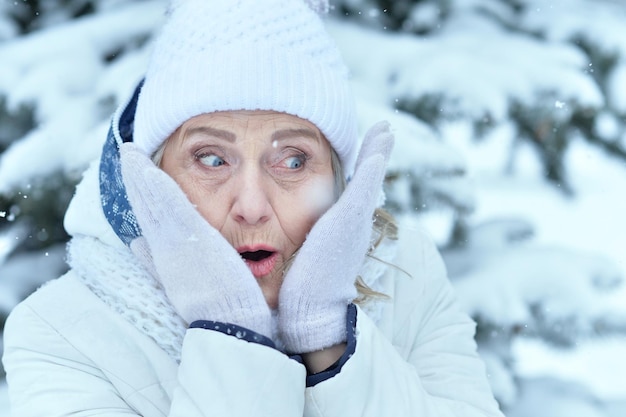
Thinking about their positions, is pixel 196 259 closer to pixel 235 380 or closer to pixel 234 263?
pixel 234 263

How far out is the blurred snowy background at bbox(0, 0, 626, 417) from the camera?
2.66m

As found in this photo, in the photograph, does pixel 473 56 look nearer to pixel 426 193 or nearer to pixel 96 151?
pixel 426 193

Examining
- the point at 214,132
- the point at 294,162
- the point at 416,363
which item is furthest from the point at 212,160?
the point at 416,363

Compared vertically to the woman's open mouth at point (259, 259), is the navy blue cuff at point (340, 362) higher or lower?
lower

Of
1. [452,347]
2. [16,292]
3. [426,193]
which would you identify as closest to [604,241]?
[426,193]

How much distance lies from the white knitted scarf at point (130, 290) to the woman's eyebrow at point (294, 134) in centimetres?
44

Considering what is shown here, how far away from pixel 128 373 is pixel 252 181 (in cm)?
50

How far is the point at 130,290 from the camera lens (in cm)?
156

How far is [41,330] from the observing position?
5.01ft

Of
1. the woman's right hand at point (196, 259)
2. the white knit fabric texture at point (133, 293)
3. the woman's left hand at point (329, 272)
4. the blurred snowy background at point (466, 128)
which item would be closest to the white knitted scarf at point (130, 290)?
the white knit fabric texture at point (133, 293)

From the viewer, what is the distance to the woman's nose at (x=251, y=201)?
4.82ft

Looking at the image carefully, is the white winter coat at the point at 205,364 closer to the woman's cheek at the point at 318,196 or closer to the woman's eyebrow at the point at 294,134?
the woman's cheek at the point at 318,196

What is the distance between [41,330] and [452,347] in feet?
3.28

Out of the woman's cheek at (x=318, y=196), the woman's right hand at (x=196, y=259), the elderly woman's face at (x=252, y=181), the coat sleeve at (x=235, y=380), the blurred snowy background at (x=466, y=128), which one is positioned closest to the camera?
the coat sleeve at (x=235, y=380)
